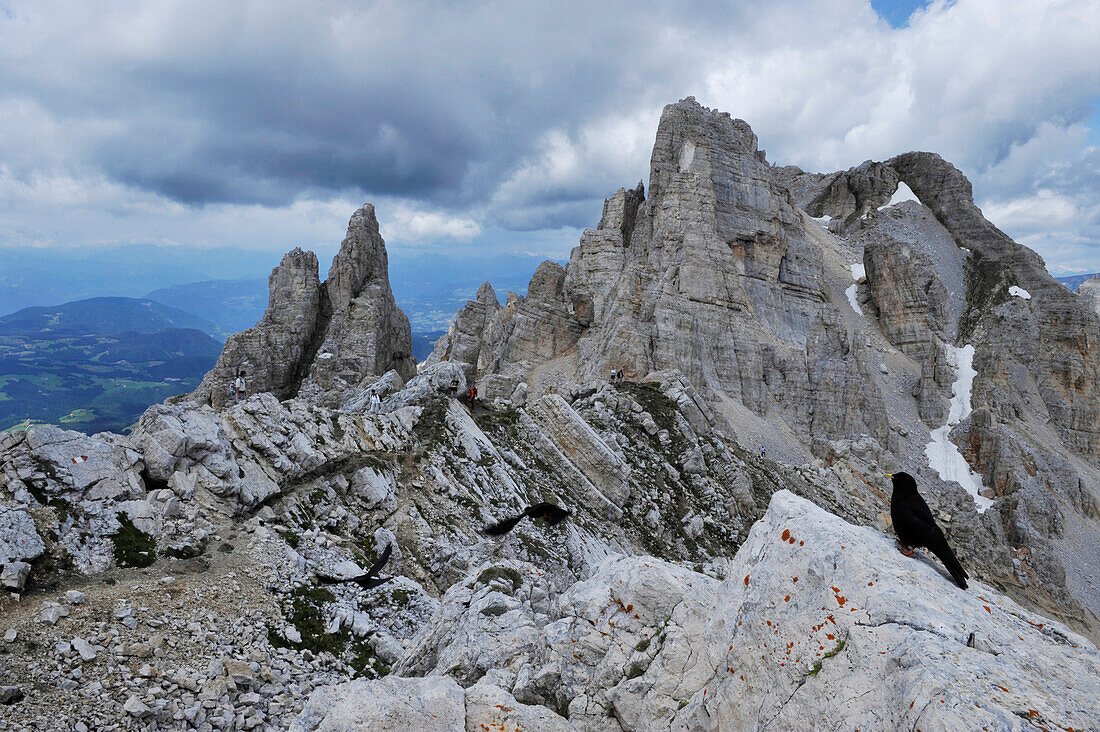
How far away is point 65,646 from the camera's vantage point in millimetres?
9055

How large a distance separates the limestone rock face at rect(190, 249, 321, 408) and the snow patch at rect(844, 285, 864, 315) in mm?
71102

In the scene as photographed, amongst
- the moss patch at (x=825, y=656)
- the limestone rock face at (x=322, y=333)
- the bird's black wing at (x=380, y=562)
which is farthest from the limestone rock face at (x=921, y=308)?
the moss patch at (x=825, y=656)

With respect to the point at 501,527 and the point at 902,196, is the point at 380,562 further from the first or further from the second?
the point at 902,196

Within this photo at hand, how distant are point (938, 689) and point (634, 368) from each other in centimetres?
4827

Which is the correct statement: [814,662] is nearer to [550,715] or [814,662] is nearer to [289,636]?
[550,715]

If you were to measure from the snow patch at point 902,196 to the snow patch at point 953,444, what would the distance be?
31.3 meters

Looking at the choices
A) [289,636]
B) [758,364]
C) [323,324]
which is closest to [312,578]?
[289,636]

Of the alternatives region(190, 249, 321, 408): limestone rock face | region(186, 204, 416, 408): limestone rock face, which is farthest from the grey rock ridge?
region(186, 204, 416, 408): limestone rock face

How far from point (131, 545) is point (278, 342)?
193 ft

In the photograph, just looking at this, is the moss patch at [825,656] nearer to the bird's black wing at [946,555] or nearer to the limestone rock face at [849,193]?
the bird's black wing at [946,555]

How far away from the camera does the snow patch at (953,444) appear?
180 ft

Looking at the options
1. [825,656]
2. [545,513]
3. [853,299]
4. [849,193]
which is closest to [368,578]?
[545,513]

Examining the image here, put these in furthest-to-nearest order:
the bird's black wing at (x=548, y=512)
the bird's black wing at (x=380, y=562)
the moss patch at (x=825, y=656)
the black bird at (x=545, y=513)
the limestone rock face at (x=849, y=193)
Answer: the limestone rock face at (x=849, y=193)
the bird's black wing at (x=548, y=512)
the black bird at (x=545, y=513)
the bird's black wing at (x=380, y=562)
the moss patch at (x=825, y=656)

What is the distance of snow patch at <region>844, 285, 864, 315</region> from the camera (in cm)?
7241
